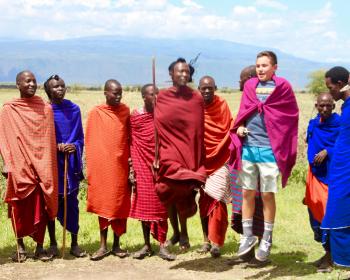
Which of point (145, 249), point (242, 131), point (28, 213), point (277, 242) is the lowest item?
point (277, 242)

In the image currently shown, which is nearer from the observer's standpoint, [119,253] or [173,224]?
[119,253]

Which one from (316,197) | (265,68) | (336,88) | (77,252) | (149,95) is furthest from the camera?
(77,252)

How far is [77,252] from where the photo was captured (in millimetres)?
7684

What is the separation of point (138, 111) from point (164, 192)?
→ 1255 mm

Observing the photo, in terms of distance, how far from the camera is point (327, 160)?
22.3ft

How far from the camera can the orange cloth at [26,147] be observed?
7172mm

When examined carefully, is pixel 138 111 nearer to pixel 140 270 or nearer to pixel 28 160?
pixel 28 160

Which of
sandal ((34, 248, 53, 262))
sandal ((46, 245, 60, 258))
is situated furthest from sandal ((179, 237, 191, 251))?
sandal ((34, 248, 53, 262))

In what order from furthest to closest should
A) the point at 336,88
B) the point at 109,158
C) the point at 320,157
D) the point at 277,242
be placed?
the point at 277,242 → the point at 109,158 → the point at 320,157 → the point at 336,88

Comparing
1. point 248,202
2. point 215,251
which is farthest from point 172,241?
point 248,202

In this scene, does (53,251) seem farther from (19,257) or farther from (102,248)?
(102,248)

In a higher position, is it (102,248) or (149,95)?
(149,95)

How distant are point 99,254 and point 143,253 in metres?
0.59

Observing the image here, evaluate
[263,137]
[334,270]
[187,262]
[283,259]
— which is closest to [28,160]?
[187,262]
